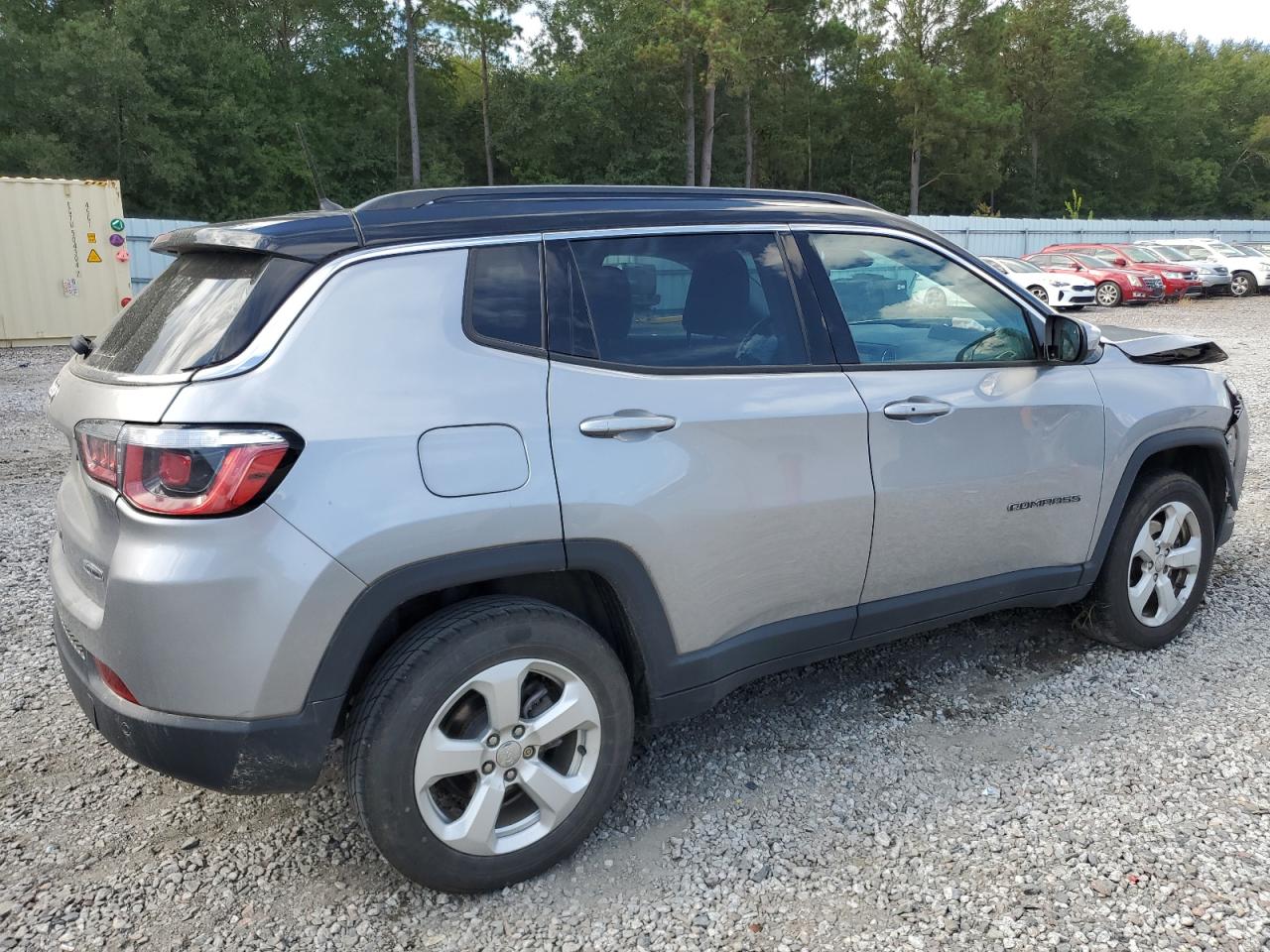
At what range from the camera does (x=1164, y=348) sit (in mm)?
4008

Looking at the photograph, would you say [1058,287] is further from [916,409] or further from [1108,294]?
[916,409]

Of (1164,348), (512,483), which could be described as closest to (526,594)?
(512,483)

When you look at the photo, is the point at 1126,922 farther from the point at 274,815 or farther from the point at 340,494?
the point at 274,815

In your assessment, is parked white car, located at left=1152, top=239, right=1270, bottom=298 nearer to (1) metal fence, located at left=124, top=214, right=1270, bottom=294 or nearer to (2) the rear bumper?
(1) metal fence, located at left=124, top=214, right=1270, bottom=294

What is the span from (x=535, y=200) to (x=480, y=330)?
0.50 meters

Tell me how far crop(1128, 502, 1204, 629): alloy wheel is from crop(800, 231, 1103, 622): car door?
1.42 ft

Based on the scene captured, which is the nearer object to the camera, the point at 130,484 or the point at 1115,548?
the point at 130,484

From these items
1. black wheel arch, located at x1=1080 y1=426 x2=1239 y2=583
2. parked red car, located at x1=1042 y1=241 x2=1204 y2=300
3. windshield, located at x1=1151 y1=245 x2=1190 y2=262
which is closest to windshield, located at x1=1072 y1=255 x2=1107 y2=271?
parked red car, located at x1=1042 y1=241 x2=1204 y2=300

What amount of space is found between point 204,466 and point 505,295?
2.83 feet

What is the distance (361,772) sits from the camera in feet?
7.88

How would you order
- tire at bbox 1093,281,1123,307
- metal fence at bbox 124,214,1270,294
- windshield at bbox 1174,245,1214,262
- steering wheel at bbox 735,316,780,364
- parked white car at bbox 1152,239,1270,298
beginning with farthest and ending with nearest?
1. metal fence at bbox 124,214,1270,294
2. windshield at bbox 1174,245,1214,262
3. parked white car at bbox 1152,239,1270,298
4. tire at bbox 1093,281,1123,307
5. steering wheel at bbox 735,316,780,364

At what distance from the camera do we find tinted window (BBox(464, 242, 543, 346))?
2580 mm

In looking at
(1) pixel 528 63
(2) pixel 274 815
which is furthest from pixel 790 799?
(1) pixel 528 63

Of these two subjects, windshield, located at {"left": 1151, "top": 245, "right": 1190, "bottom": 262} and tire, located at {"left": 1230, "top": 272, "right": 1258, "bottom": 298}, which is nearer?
windshield, located at {"left": 1151, "top": 245, "right": 1190, "bottom": 262}
